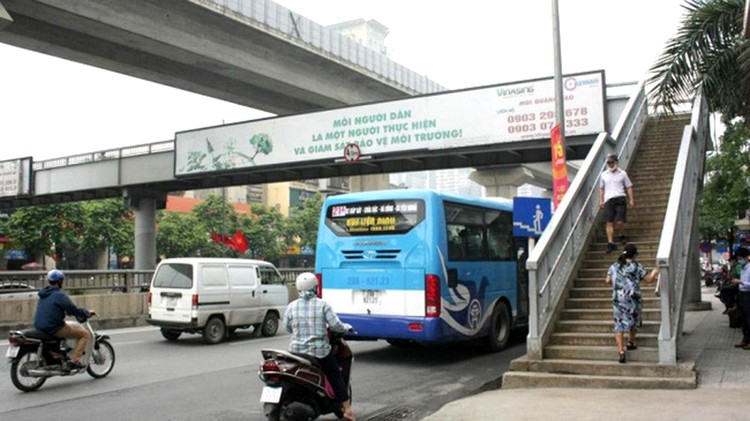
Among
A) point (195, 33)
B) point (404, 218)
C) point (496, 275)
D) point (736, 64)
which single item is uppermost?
point (195, 33)

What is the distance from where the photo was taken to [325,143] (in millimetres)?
26141

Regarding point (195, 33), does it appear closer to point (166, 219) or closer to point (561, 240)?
point (561, 240)

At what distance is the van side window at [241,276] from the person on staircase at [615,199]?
27.5 feet

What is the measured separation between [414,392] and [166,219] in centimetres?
5095

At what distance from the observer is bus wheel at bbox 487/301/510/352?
13047mm

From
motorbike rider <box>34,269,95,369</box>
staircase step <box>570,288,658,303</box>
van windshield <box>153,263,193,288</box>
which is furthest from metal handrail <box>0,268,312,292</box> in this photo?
staircase step <box>570,288,658,303</box>

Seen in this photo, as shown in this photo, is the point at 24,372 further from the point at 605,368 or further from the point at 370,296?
the point at 605,368

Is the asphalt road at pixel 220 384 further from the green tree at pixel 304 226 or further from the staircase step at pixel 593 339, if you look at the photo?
the green tree at pixel 304 226

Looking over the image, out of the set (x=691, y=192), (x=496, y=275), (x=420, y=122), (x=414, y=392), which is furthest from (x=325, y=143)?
(x=414, y=392)

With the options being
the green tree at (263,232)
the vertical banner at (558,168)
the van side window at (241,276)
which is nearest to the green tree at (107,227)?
the green tree at (263,232)

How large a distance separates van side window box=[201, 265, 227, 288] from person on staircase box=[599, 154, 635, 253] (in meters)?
8.43

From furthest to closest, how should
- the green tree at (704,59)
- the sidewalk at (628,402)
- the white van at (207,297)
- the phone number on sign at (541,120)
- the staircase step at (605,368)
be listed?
the phone number on sign at (541,120) → the white van at (207,297) → the green tree at (704,59) → the staircase step at (605,368) → the sidewalk at (628,402)

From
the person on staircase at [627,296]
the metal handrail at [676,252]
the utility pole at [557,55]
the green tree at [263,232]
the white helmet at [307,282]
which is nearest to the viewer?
the white helmet at [307,282]

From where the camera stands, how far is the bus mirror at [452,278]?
11625 mm
